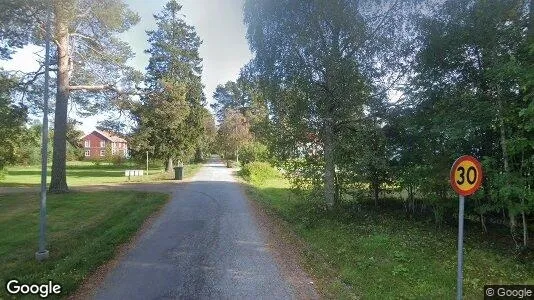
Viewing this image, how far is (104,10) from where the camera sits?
60.3 ft

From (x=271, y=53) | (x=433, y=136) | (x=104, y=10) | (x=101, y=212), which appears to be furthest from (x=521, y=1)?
(x=104, y=10)

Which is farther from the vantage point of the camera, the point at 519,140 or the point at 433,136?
the point at 433,136

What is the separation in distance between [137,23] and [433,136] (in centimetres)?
1714

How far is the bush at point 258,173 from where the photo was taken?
27.7 metres

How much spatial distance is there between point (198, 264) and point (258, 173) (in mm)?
21414

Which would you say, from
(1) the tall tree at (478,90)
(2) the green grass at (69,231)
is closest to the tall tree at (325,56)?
(1) the tall tree at (478,90)

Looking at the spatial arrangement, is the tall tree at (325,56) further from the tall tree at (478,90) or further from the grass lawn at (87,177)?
the grass lawn at (87,177)

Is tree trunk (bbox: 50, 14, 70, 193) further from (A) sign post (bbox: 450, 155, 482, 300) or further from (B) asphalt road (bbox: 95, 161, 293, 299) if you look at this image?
(A) sign post (bbox: 450, 155, 482, 300)

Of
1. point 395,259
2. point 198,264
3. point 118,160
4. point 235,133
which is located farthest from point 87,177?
point 395,259

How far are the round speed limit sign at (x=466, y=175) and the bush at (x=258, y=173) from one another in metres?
22.3

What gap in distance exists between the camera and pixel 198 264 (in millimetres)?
7637

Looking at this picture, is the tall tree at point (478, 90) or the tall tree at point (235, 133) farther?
the tall tree at point (235, 133)

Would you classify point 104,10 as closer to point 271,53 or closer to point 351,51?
point 271,53

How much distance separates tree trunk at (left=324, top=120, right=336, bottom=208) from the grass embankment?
56 cm
